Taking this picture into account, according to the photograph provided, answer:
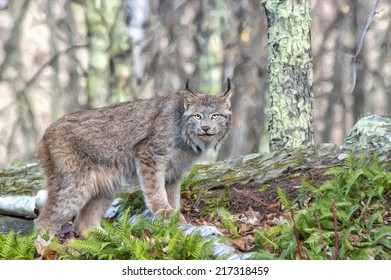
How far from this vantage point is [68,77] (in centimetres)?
1719

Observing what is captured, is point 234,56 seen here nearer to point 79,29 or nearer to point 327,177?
point 79,29

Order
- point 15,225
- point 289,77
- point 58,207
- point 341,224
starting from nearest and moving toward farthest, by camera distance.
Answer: point 341,224
point 58,207
point 15,225
point 289,77

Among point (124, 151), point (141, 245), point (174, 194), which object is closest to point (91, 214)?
point (124, 151)

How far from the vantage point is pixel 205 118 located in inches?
398

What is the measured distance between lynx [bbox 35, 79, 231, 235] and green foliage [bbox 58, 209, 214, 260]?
88 centimetres

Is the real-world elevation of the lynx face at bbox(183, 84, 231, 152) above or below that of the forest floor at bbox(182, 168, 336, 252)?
above

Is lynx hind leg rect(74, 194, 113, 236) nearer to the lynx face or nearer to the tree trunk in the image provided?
the lynx face

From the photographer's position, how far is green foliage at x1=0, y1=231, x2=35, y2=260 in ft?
29.4

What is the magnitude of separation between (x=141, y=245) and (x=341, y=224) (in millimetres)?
1652

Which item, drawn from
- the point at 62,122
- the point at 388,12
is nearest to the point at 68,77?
the point at 388,12

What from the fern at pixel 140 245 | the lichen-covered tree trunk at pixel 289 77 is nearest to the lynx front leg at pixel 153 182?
the fern at pixel 140 245

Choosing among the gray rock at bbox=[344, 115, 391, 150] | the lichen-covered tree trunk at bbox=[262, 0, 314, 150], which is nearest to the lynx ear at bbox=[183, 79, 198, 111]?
the lichen-covered tree trunk at bbox=[262, 0, 314, 150]

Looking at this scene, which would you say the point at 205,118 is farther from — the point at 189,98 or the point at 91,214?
the point at 91,214

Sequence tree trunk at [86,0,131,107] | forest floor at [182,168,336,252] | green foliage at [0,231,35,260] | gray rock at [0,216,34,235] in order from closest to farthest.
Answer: green foliage at [0,231,35,260] < forest floor at [182,168,336,252] < gray rock at [0,216,34,235] < tree trunk at [86,0,131,107]
